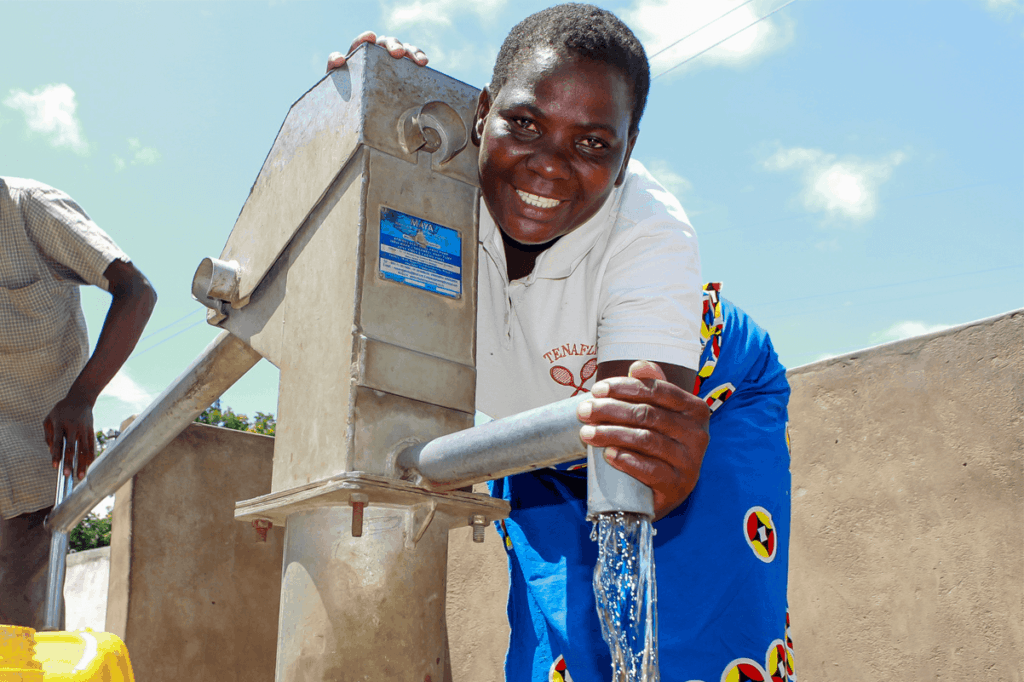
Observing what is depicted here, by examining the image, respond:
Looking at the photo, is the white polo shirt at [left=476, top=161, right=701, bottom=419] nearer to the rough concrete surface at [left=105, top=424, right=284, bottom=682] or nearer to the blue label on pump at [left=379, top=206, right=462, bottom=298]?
the blue label on pump at [left=379, top=206, right=462, bottom=298]

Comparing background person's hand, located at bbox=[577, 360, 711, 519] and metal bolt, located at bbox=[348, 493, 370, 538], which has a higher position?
background person's hand, located at bbox=[577, 360, 711, 519]

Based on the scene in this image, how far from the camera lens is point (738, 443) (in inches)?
68.3

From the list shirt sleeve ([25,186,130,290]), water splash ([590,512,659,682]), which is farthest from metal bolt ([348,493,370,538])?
shirt sleeve ([25,186,130,290])

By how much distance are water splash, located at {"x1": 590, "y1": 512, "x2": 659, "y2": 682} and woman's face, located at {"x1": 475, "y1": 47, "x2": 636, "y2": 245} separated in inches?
23.1

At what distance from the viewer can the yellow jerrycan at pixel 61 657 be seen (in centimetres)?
107

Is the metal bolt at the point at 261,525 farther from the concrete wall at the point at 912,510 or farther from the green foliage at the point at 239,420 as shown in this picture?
the green foliage at the point at 239,420

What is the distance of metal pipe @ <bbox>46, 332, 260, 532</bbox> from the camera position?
1.74 meters

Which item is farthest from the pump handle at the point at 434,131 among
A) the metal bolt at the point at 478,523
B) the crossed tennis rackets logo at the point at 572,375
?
the metal bolt at the point at 478,523

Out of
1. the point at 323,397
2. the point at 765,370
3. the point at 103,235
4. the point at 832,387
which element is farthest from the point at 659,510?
the point at 832,387

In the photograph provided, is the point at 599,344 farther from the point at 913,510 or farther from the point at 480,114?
the point at 913,510

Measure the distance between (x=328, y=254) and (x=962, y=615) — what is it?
2186 millimetres

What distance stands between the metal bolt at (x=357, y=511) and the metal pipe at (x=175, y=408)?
534mm

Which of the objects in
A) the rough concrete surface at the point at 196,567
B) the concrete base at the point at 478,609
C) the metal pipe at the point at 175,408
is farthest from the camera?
the concrete base at the point at 478,609

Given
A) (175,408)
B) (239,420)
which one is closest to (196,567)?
(175,408)
